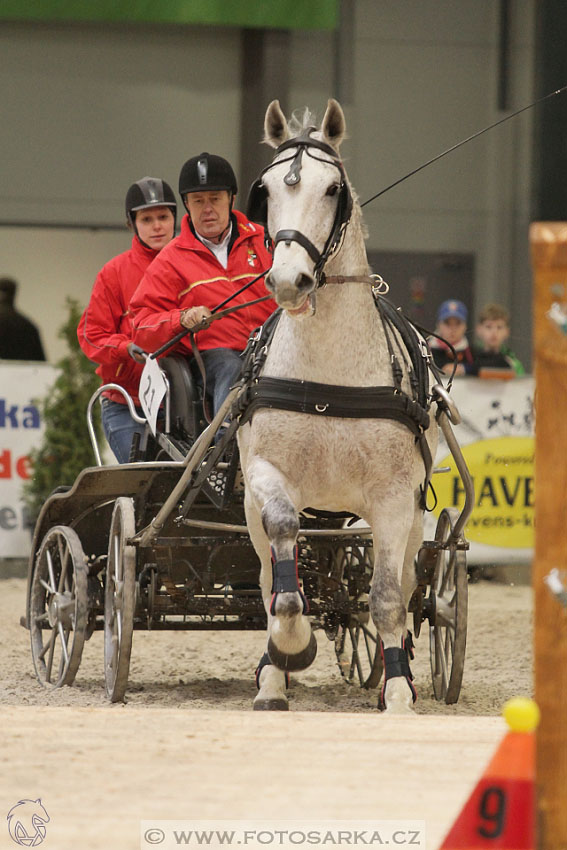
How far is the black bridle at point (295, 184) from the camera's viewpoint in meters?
3.83

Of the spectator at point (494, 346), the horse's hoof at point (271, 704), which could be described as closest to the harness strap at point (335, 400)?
the horse's hoof at point (271, 704)

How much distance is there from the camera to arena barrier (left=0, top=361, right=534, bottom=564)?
8562mm

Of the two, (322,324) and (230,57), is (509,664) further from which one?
(230,57)

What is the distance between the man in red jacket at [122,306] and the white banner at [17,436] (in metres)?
3.20

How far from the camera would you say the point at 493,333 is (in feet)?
29.9

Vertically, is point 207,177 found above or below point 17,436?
above

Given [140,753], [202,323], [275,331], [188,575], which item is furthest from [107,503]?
[140,753]

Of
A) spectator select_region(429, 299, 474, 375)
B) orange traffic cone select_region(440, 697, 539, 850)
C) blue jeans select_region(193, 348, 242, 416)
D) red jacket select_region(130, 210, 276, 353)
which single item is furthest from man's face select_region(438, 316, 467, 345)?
orange traffic cone select_region(440, 697, 539, 850)

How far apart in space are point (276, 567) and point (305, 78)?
28.7 feet

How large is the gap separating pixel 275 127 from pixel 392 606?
1570mm

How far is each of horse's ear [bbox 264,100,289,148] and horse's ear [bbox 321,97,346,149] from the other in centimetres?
13

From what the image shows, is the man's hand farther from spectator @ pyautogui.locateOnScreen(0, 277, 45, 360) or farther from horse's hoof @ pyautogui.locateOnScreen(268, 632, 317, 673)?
spectator @ pyautogui.locateOnScreen(0, 277, 45, 360)

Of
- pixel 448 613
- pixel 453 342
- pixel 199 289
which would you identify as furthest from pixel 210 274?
pixel 453 342

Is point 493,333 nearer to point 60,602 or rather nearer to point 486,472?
point 486,472
